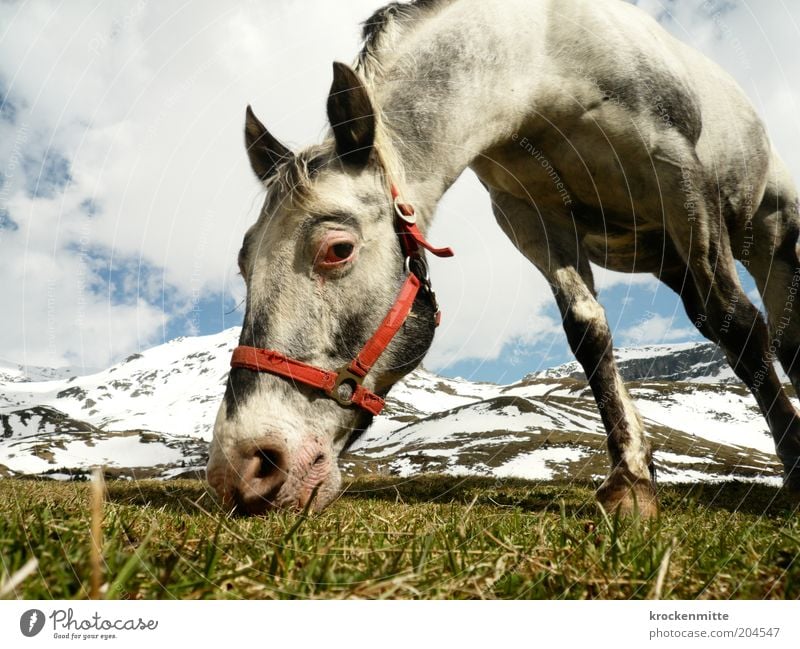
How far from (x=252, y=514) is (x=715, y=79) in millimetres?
6988

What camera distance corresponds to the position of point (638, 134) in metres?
5.00

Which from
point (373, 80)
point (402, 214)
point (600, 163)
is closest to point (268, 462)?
point (402, 214)

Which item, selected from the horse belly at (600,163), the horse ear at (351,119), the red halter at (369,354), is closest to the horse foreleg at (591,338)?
the horse belly at (600,163)

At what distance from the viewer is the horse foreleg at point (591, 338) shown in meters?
4.71

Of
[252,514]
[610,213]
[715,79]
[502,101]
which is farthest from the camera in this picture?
[715,79]

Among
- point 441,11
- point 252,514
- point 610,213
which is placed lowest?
point 252,514

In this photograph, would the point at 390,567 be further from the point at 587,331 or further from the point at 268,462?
the point at 587,331

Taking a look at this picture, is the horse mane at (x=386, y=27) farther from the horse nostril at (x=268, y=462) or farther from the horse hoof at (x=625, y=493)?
the horse hoof at (x=625, y=493)

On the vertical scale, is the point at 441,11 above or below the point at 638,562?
above

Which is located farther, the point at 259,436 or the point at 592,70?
the point at 592,70

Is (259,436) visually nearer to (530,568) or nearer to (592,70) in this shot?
(530,568)

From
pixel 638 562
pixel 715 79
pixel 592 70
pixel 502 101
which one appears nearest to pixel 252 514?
pixel 638 562

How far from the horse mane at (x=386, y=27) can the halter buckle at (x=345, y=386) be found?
270cm

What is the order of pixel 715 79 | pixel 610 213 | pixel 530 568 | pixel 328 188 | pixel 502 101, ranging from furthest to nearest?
pixel 715 79 → pixel 610 213 → pixel 502 101 → pixel 328 188 → pixel 530 568
